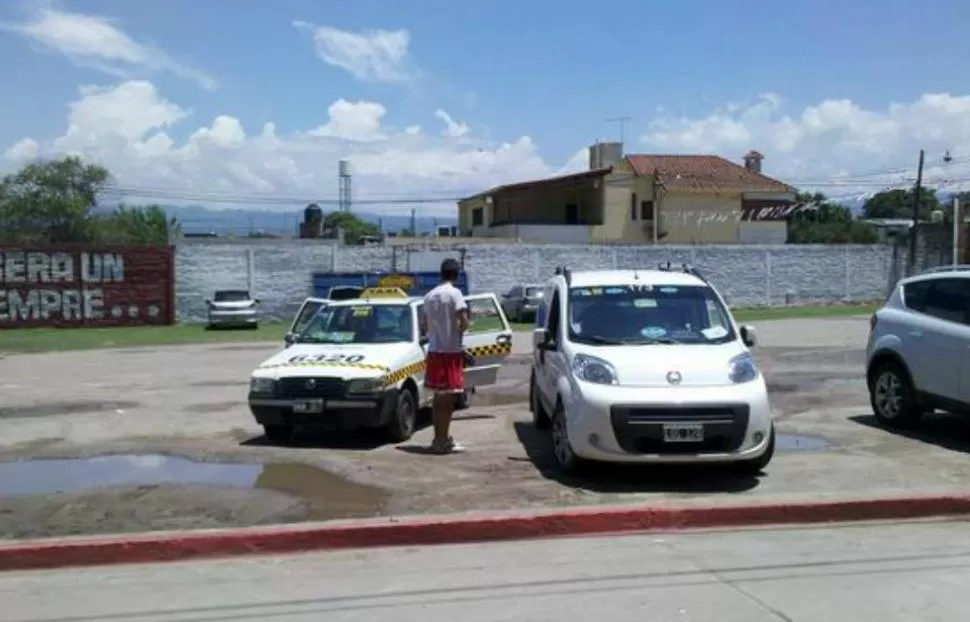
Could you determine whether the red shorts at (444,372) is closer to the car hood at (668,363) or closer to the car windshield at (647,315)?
the car windshield at (647,315)

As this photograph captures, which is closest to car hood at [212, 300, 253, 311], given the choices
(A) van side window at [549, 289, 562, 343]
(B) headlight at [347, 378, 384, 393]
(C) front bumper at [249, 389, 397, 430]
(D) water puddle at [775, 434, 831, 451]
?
(C) front bumper at [249, 389, 397, 430]

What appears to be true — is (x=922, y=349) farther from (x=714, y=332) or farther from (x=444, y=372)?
(x=444, y=372)

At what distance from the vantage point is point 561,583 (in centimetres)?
615

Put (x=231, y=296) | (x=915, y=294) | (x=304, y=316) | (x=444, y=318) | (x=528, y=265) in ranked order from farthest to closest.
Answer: (x=528, y=265) → (x=231, y=296) → (x=304, y=316) → (x=915, y=294) → (x=444, y=318)

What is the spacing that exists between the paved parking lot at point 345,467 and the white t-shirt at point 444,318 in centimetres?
109

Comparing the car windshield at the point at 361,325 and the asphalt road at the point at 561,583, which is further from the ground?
the car windshield at the point at 361,325

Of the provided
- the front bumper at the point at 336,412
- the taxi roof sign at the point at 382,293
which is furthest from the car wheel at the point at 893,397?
the taxi roof sign at the point at 382,293

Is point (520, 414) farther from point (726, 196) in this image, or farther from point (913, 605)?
point (726, 196)

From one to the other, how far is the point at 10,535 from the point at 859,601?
556 centimetres

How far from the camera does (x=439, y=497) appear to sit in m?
8.28

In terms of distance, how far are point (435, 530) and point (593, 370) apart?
7.87 ft

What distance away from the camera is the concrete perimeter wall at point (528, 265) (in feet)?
133

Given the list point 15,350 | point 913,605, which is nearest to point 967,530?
point 913,605

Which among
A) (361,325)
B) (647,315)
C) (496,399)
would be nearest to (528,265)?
(496,399)
